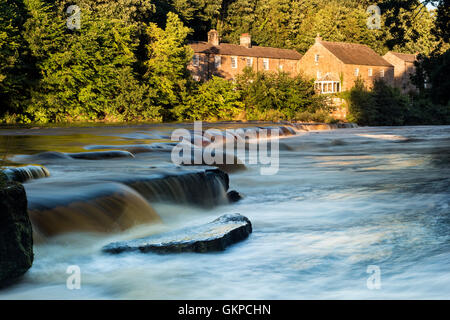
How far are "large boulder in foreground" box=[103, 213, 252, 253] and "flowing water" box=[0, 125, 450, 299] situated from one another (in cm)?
11

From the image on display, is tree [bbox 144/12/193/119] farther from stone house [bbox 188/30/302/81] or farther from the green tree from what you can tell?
stone house [bbox 188/30/302/81]

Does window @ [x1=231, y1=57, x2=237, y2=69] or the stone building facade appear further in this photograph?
window @ [x1=231, y1=57, x2=237, y2=69]

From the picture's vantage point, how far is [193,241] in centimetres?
675

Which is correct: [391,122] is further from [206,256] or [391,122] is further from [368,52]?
[206,256]

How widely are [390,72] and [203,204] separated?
62.6 metres

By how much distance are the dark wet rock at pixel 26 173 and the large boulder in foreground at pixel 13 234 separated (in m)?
3.31

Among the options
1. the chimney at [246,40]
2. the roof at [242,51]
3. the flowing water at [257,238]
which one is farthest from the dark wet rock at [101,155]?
the chimney at [246,40]

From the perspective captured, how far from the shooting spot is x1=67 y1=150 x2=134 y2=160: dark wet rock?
13305 mm

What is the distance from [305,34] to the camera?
3061 inches

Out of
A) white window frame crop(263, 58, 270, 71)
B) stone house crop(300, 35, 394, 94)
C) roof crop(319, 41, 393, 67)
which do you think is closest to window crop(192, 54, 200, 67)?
white window frame crop(263, 58, 270, 71)

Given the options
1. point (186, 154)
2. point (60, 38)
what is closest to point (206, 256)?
point (186, 154)

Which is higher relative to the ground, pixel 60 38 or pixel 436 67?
pixel 60 38

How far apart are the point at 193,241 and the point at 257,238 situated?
1.28 meters

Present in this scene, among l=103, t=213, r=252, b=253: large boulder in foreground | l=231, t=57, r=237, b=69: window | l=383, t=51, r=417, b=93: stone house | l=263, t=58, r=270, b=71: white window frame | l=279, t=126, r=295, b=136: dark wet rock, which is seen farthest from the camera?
l=383, t=51, r=417, b=93: stone house
